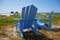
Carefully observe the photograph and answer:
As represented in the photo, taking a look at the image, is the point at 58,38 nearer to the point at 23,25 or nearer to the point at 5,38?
the point at 23,25

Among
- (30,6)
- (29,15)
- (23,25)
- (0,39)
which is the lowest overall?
(0,39)

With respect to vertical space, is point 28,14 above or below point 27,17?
above

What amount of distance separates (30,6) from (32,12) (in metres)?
0.28

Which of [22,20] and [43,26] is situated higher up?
[22,20]

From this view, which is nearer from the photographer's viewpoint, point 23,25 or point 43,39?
point 43,39

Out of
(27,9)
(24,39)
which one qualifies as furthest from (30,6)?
(24,39)

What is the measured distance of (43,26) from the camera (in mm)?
6785

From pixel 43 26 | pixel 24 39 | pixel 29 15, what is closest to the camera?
pixel 24 39

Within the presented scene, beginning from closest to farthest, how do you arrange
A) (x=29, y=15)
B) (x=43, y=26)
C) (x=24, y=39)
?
(x=24, y=39), (x=29, y=15), (x=43, y=26)

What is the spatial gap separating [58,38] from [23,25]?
142 cm

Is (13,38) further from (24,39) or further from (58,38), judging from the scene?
(58,38)

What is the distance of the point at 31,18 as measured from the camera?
5668 millimetres

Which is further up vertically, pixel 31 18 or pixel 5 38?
pixel 31 18

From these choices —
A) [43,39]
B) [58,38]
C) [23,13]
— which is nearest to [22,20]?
[23,13]
